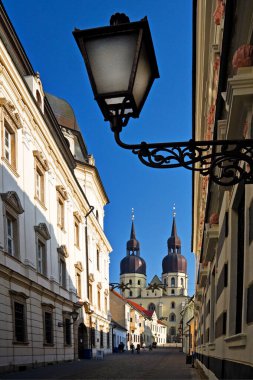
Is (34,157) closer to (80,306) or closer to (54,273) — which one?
(54,273)

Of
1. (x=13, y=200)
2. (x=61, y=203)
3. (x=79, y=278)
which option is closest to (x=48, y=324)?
(x=61, y=203)

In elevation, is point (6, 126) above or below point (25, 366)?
above

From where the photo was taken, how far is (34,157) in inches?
835

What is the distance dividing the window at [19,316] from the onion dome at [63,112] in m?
17.9

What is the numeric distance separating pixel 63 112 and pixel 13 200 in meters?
17.9

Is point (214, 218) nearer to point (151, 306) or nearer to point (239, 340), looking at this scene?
point (239, 340)

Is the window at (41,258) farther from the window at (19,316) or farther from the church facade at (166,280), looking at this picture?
the church facade at (166,280)

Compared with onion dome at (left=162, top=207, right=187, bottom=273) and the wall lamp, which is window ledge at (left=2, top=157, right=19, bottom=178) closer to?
the wall lamp

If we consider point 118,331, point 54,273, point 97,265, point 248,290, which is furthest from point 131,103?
point 118,331

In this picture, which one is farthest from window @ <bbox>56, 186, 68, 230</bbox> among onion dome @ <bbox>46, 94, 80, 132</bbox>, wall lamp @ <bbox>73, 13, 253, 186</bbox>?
wall lamp @ <bbox>73, 13, 253, 186</bbox>

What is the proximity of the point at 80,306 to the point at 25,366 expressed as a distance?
38.1ft

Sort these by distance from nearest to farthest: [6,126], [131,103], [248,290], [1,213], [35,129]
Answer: [131,103] < [248,290] < [1,213] < [6,126] < [35,129]

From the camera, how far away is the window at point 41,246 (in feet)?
69.4

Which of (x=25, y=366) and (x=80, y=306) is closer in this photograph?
(x=25, y=366)
